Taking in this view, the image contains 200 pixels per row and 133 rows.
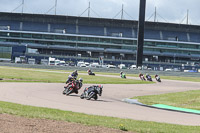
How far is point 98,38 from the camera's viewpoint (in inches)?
4316

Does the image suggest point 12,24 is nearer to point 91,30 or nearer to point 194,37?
point 91,30

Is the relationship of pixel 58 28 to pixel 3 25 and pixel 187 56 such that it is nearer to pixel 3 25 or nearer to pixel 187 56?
pixel 3 25

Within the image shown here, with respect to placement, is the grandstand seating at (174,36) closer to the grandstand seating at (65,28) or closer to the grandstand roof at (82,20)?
the grandstand roof at (82,20)

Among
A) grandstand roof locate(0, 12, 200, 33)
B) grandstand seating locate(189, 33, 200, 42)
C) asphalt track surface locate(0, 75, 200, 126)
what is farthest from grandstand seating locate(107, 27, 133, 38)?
asphalt track surface locate(0, 75, 200, 126)

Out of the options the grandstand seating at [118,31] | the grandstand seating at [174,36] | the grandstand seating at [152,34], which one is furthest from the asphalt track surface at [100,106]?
the grandstand seating at [174,36]

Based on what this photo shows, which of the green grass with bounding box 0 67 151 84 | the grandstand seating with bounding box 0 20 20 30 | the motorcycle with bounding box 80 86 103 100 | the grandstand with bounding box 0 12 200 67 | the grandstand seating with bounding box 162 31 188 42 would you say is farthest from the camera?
the grandstand seating with bounding box 162 31 188 42

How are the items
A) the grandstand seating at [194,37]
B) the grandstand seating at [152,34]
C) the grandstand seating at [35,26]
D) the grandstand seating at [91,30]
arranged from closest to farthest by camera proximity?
the grandstand seating at [35,26] → the grandstand seating at [91,30] → the grandstand seating at [152,34] → the grandstand seating at [194,37]

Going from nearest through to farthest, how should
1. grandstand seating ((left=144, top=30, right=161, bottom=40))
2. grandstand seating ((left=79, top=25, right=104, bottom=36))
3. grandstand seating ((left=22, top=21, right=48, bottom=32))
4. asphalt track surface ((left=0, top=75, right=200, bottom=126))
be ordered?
asphalt track surface ((left=0, top=75, right=200, bottom=126))
grandstand seating ((left=22, top=21, right=48, bottom=32))
grandstand seating ((left=79, top=25, right=104, bottom=36))
grandstand seating ((left=144, top=30, right=161, bottom=40))

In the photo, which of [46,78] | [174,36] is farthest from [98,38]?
[46,78]

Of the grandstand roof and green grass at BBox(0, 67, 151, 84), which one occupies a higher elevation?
the grandstand roof

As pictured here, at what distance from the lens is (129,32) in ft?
375

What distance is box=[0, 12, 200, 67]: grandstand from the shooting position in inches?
4272

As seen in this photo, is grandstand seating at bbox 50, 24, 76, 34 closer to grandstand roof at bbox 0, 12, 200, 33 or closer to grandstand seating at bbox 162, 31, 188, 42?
grandstand roof at bbox 0, 12, 200, 33

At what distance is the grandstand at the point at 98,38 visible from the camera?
108500 millimetres
